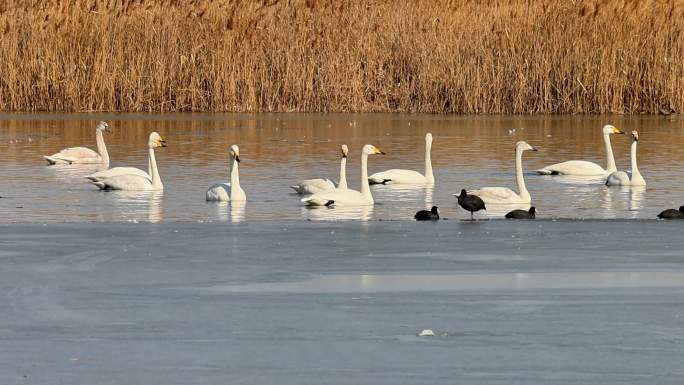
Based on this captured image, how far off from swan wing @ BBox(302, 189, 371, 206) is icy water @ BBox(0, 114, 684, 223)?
0.15m

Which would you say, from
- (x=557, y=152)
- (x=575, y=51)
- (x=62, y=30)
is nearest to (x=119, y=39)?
(x=62, y=30)

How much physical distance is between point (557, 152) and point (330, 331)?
47.9 ft

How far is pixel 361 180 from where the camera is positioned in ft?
52.4

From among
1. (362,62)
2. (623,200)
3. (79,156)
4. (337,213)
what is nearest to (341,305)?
(337,213)

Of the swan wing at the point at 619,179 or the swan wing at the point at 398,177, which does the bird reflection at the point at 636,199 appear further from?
the swan wing at the point at 398,177

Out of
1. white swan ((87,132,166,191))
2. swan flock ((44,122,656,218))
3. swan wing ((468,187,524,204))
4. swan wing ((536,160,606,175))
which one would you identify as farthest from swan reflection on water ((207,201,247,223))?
swan wing ((536,160,606,175))

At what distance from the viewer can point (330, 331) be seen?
21.4 ft

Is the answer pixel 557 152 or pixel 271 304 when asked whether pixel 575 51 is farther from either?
pixel 271 304

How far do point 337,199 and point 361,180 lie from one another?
2.61m

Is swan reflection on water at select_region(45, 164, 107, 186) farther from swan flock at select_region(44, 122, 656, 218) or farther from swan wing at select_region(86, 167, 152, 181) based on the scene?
swan wing at select_region(86, 167, 152, 181)

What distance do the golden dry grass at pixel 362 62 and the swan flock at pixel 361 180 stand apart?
860cm

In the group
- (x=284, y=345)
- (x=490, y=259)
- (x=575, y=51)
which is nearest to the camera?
(x=284, y=345)

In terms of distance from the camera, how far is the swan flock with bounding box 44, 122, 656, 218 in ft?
44.0

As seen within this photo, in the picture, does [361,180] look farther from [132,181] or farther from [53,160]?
[53,160]
